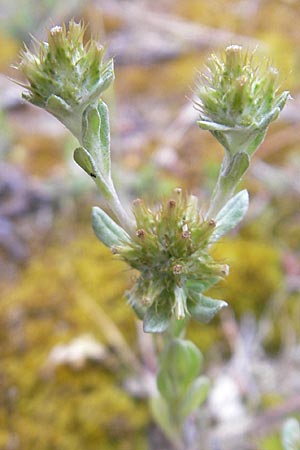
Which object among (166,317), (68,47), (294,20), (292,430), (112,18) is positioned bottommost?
(292,430)

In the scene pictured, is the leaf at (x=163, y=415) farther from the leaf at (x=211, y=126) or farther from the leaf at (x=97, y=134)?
the leaf at (x=211, y=126)

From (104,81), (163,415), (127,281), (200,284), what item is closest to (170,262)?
(200,284)

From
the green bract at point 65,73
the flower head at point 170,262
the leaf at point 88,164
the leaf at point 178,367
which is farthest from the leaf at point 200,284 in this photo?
the green bract at point 65,73

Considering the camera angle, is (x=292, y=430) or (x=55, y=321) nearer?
(x=292, y=430)

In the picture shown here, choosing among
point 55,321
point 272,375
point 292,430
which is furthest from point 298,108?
point 292,430

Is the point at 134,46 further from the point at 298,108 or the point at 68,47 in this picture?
the point at 68,47

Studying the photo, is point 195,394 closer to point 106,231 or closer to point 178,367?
point 178,367

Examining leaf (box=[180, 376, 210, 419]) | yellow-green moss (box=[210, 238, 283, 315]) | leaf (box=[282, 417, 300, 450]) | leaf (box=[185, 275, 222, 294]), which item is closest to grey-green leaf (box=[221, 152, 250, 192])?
→ leaf (box=[185, 275, 222, 294])
